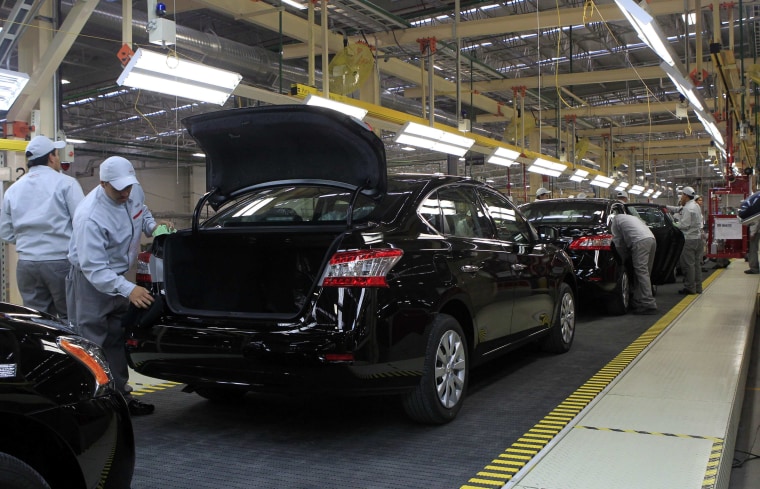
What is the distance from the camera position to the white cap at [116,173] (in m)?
3.70

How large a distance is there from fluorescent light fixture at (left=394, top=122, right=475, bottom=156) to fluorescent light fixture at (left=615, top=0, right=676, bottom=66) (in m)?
3.59

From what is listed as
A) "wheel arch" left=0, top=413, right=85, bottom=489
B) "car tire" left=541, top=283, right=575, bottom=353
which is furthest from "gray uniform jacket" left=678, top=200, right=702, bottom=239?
"wheel arch" left=0, top=413, right=85, bottom=489

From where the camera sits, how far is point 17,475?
181 cm

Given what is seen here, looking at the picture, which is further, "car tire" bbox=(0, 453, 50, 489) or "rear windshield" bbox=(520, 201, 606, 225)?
"rear windshield" bbox=(520, 201, 606, 225)

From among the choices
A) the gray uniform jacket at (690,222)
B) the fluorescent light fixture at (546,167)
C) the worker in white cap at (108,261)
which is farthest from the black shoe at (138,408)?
the fluorescent light fixture at (546,167)

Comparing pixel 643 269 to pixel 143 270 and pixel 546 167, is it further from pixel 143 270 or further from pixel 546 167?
pixel 546 167

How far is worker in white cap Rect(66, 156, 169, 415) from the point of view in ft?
11.9

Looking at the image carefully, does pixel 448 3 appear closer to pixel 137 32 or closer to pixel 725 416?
pixel 137 32

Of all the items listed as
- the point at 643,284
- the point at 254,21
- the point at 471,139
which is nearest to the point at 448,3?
the point at 471,139

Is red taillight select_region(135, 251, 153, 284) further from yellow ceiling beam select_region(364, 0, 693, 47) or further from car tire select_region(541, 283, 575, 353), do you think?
yellow ceiling beam select_region(364, 0, 693, 47)

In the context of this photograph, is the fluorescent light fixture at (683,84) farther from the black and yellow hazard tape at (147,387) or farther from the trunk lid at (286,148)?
the black and yellow hazard tape at (147,387)

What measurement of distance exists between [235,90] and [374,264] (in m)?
4.74

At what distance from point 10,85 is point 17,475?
5613 mm

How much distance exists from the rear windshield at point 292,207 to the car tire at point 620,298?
474 cm
